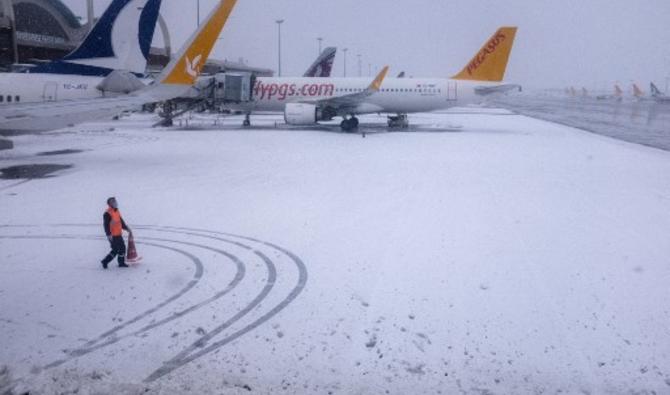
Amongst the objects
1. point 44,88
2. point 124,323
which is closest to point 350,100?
point 44,88

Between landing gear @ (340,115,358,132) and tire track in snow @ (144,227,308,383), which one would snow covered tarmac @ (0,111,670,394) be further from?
landing gear @ (340,115,358,132)

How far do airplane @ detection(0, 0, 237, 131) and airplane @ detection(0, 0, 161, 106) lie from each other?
1.57 metres

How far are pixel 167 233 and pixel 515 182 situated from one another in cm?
1226

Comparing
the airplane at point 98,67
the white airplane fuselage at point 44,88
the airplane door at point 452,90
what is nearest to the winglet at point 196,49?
the airplane at point 98,67

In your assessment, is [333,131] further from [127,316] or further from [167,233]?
[127,316]

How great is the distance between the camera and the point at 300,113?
35406 millimetres

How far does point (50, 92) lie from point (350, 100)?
19.2 m

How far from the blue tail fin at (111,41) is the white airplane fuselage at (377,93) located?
49.8ft

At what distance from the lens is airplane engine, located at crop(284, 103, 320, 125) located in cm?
3541

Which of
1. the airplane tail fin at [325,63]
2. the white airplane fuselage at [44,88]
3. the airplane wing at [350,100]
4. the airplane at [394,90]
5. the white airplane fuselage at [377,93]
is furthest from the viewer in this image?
the airplane tail fin at [325,63]

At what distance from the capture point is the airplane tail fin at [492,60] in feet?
121

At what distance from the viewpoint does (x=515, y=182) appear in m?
18.3

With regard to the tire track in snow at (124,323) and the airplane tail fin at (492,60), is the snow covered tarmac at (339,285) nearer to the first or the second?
the tire track in snow at (124,323)

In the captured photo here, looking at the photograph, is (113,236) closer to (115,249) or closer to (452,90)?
(115,249)
